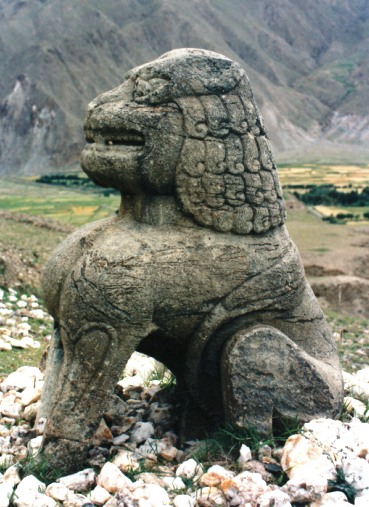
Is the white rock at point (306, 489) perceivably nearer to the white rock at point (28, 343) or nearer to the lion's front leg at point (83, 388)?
the lion's front leg at point (83, 388)

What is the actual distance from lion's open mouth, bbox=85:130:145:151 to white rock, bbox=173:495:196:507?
2.12m

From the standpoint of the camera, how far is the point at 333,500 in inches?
144

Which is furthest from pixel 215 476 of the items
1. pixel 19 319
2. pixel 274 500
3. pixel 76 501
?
pixel 19 319

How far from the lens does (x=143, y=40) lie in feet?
278

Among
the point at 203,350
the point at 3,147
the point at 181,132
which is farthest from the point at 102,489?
the point at 3,147

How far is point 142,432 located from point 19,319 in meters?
4.85

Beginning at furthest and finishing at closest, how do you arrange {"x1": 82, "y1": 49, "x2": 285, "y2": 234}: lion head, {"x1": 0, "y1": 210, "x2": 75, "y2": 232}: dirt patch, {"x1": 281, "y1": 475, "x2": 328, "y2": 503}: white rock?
{"x1": 0, "y1": 210, "x2": 75, "y2": 232}: dirt patch < {"x1": 82, "y1": 49, "x2": 285, "y2": 234}: lion head < {"x1": 281, "y1": 475, "x2": 328, "y2": 503}: white rock

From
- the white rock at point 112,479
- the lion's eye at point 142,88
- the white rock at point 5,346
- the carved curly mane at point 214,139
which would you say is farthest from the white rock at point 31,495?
the white rock at point 5,346

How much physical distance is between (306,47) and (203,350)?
395 ft

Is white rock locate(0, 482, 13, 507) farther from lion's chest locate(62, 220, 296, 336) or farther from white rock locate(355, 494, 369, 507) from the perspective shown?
white rock locate(355, 494, 369, 507)

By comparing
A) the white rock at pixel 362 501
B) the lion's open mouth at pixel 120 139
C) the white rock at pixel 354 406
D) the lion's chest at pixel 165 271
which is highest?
the lion's open mouth at pixel 120 139

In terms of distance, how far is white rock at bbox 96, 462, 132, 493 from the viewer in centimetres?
384

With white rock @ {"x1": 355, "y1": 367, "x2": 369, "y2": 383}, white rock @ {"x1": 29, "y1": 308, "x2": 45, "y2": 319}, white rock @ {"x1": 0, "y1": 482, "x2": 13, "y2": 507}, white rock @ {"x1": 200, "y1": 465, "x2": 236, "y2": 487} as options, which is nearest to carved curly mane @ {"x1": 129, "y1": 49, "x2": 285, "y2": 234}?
white rock @ {"x1": 200, "y1": 465, "x2": 236, "y2": 487}

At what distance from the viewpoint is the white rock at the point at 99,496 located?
12.3 ft
